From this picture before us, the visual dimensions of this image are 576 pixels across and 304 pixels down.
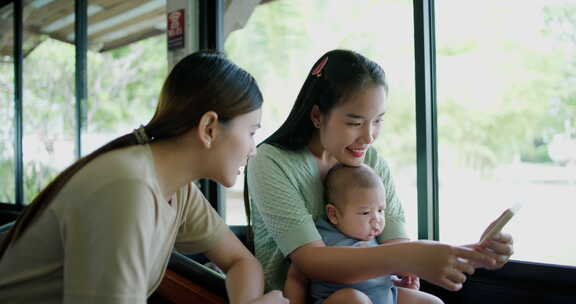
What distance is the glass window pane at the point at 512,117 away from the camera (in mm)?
2016

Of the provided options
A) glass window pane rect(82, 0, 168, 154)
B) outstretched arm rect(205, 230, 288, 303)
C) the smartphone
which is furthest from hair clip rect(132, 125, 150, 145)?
glass window pane rect(82, 0, 168, 154)

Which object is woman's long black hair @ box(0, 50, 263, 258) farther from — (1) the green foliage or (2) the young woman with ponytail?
(1) the green foliage

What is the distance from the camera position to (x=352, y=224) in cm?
139

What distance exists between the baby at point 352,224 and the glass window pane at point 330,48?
0.47 metres

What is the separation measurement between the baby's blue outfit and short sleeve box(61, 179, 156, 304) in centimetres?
57

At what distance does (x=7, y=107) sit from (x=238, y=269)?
5.46 metres

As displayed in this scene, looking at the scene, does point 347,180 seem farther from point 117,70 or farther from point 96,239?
point 117,70

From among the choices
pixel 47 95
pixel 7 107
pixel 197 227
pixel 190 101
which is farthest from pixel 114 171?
pixel 7 107

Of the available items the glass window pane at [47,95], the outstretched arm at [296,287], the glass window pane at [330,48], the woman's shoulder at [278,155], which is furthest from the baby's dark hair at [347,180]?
the glass window pane at [47,95]

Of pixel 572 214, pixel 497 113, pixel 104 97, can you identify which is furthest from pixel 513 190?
pixel 104 97

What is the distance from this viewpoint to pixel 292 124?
1.50 metres

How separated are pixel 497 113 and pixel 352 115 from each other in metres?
1.71

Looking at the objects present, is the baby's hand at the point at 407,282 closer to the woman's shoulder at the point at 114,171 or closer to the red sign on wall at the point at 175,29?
the woman's shoulder at the point at 114,171

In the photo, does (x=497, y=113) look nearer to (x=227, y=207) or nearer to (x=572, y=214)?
(x=572, y=214)
